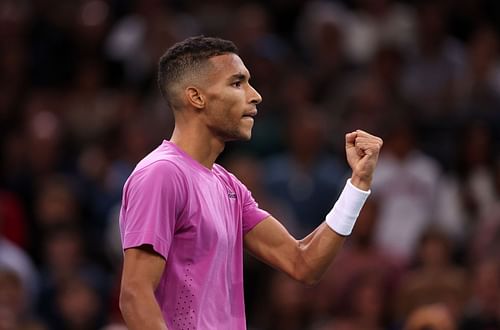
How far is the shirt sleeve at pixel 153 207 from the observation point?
4367 millimetres

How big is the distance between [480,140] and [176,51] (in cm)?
541

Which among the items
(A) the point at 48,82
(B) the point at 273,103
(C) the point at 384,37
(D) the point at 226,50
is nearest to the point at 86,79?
(A) the point at 48,82

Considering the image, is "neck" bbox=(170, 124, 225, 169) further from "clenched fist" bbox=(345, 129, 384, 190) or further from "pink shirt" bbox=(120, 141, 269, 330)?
"clenched fist" bbox=(345, 129, 384, 190)

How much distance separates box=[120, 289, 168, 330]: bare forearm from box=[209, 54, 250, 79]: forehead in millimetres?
918

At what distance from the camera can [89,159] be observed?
427 inches

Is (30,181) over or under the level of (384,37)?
under

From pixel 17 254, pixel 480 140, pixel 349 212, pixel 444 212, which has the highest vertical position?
pixel 349 212

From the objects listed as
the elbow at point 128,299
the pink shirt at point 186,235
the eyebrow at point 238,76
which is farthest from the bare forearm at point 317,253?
the elbow at point 128,299

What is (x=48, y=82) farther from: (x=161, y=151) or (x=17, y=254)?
(x=161, y=151)

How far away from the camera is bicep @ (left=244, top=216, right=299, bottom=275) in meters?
5.04

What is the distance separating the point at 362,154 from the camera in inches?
188

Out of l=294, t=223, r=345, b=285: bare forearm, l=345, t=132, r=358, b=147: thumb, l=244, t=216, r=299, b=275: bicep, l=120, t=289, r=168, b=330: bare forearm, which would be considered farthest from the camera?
l=244, t=216, r=299, b=275: bicep

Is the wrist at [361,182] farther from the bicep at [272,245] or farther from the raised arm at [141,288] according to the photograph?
the raised arm at [141,288]

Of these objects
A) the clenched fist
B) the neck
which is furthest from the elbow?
the clenched fist
